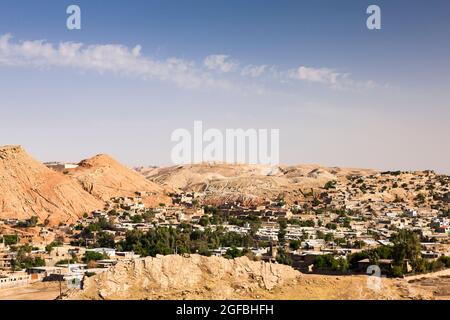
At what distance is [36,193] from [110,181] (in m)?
12.7

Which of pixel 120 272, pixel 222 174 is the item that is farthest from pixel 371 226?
pixel 222 174

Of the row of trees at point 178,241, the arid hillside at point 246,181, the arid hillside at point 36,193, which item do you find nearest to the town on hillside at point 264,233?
the row of trees at point 178,241

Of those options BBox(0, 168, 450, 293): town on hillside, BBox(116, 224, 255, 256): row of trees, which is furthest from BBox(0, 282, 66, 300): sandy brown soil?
BBox(116, 224, 255, 256): row of trees

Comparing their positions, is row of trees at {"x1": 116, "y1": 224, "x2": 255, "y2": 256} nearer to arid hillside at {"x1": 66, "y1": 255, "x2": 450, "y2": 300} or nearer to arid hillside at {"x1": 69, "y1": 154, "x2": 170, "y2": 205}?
arid hillside at {"x1": 66, "y1": 255, "x2": 450, "y2": 300}

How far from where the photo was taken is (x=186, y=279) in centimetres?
1969

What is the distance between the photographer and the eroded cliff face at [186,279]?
19.1 metres

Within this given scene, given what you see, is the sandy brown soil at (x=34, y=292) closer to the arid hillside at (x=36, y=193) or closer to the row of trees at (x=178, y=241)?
the row of trees at (x=178, y=241)

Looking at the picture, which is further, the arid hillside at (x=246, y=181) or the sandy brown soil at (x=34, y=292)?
the arid hillside at (x=246, y=181)

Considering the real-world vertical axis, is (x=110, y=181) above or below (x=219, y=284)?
above

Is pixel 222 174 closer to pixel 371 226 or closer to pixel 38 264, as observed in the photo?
pixel 371 226

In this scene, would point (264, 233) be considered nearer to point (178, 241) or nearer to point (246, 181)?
point (178, 241)

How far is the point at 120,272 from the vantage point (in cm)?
1947

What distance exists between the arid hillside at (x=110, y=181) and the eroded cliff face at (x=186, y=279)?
4994cm

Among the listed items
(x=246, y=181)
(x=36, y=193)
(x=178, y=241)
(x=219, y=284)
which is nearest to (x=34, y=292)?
(x=178, y=241)
